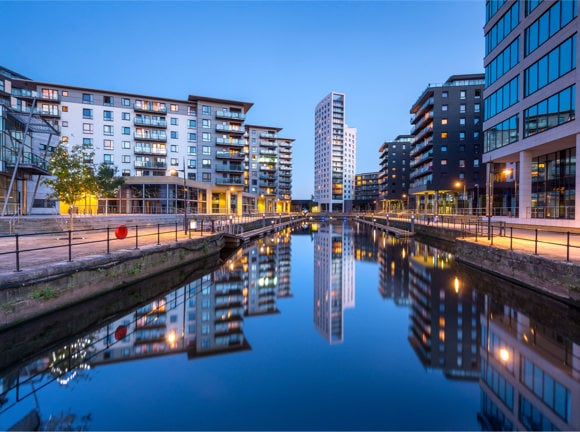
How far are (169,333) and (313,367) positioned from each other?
4.28 metres

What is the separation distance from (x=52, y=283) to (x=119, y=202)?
4585 cm

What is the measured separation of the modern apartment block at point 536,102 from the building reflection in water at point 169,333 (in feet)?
54.3

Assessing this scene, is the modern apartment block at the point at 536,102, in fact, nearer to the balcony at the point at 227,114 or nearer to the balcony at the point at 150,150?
the balcony at the point at 227,114

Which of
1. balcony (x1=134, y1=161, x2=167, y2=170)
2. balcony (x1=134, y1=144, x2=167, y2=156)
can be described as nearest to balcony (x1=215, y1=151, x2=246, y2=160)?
balcony (x1=134, y1=144, x2=167, y2=156)

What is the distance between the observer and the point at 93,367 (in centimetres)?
665

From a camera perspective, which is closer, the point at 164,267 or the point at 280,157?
the point at 164,267

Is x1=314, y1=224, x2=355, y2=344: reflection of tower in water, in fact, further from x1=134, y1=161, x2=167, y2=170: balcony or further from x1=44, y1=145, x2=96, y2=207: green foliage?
x1=134, y1=161, x2=167, y2=170: balcony

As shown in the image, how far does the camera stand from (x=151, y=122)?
60.4 m

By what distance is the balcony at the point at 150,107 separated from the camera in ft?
196

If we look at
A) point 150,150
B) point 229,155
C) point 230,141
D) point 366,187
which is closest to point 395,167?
point 366,187

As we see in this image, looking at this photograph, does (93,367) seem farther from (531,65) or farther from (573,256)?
(531,65)

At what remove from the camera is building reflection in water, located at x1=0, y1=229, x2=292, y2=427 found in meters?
6.21

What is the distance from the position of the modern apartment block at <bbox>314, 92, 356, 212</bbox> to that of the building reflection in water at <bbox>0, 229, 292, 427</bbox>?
13551cm

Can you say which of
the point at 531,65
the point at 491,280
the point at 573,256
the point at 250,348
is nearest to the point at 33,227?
the point at 250,348
